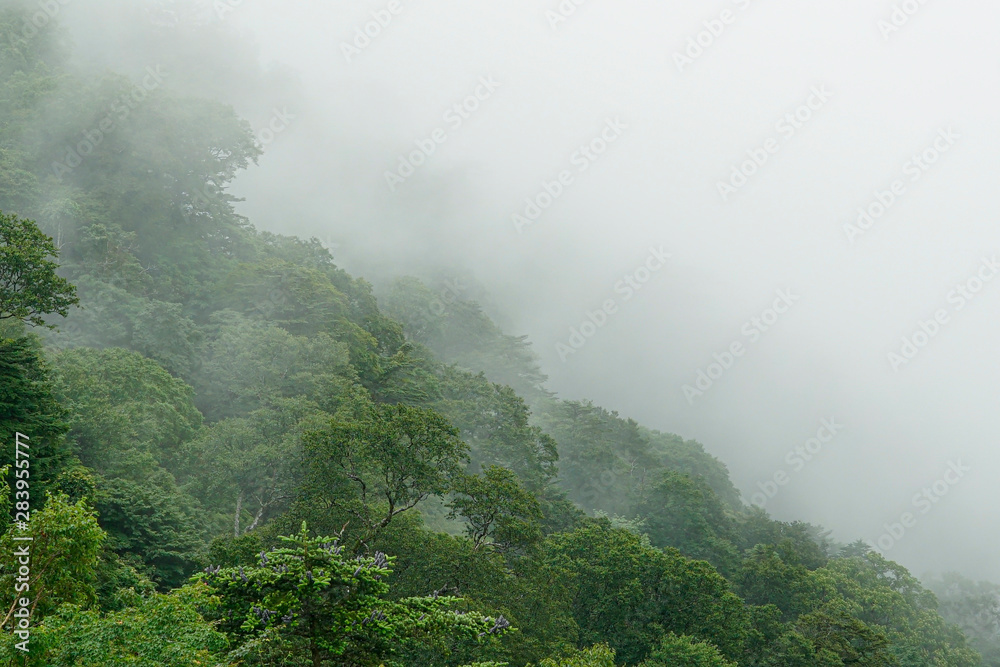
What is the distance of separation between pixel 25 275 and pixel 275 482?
11.3 meters

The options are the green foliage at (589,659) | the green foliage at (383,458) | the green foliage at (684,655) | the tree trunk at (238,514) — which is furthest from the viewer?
the tree trunk at (238,514)

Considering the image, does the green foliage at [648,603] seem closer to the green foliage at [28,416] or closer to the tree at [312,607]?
the green foliage at [28,416]

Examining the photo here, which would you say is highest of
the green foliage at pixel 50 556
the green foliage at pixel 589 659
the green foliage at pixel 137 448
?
the green foliage at pixel 589 659

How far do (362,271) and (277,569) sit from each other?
7514 centimetres

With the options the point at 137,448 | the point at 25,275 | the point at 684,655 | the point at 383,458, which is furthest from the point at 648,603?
the point at 25,275

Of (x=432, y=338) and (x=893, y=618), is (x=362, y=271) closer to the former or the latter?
(x=432, y=338)

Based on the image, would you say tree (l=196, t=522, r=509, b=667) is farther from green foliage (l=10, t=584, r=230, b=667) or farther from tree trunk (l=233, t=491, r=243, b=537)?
tree trunk (l=233, t=491, r=243, b=537)

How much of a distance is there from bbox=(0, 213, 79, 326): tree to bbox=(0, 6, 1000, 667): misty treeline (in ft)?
0.23

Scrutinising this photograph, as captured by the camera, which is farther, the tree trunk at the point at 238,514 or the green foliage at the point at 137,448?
the tree trunk at the point at 238,514

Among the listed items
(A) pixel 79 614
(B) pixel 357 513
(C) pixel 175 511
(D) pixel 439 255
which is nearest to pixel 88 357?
(C) pixel 175 511

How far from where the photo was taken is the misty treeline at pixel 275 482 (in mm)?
10070

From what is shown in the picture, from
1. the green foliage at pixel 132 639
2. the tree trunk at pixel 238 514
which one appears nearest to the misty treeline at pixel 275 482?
the green foliage at pixel 132 639

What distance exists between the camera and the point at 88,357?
28.6 meters

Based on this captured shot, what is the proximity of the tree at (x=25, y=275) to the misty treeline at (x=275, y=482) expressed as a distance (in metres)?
0.07
